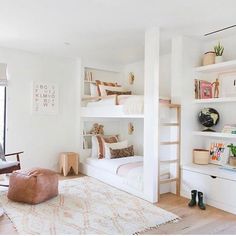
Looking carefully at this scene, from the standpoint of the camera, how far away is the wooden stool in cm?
450

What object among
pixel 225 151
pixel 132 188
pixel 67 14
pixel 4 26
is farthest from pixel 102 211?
pixel 4 26

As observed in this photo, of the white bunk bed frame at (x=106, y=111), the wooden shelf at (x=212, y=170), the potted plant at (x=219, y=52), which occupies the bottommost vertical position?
the wooden shelf at (x=212, y=170)

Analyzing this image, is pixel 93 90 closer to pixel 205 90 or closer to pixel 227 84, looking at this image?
pixel 205 90

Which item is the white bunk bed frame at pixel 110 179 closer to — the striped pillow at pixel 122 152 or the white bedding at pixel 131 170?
the white bedding at pixel 131 170

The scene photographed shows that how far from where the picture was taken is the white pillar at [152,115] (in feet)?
10.4

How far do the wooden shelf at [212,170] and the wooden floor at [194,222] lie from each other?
0.42m

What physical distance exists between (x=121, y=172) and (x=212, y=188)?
1.32 meters

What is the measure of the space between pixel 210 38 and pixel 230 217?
2.43m

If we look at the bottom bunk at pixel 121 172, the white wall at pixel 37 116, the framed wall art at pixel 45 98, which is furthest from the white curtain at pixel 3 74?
the bottom bunk at pixel 121 172

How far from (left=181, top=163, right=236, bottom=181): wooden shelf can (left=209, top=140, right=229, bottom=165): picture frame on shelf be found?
4.3 inches

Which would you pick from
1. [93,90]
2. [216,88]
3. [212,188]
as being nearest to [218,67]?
[216,88]

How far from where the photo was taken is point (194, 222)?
8.46ft

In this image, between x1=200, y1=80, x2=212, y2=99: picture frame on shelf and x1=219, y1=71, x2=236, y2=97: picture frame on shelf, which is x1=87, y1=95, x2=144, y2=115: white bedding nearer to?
x1=200, y1=80, x2=212, y2=99: picture frame on shelf

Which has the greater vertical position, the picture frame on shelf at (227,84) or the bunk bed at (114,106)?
the picture frame on shelf at (227,84)
